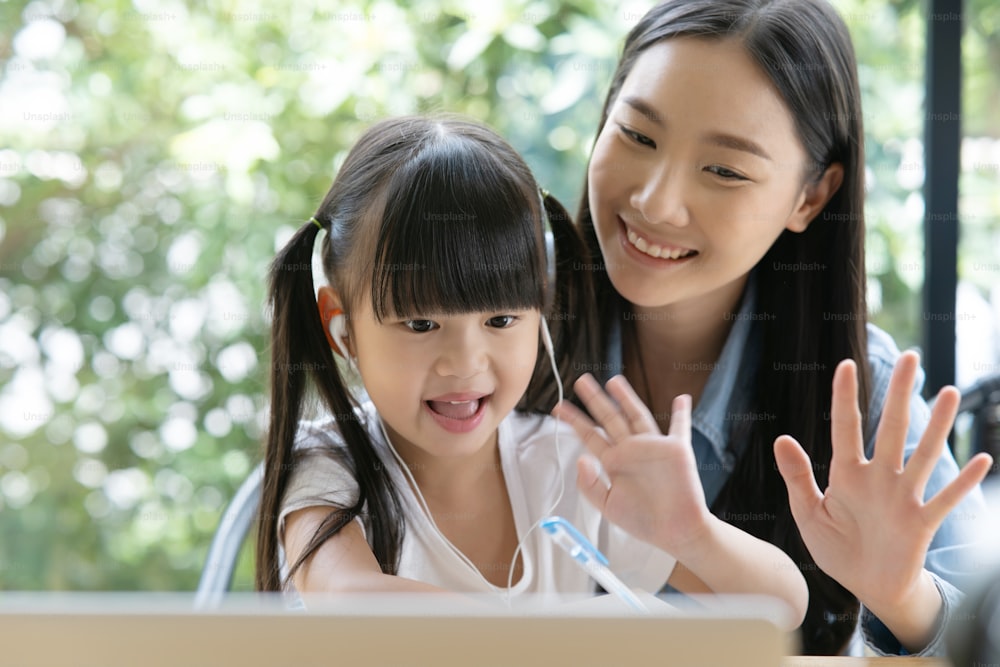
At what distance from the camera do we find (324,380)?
4.18ft

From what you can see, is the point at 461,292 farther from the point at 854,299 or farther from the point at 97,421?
the point at 97,421

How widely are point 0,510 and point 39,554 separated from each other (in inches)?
6.0

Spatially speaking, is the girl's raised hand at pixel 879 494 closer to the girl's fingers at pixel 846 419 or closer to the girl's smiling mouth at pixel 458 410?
the girl's fingers at pixel 846 419

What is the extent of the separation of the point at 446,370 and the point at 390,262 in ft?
0.47

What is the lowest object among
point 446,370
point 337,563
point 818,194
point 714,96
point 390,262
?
point 337,563

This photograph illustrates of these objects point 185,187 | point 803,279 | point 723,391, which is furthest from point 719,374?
point 185,187

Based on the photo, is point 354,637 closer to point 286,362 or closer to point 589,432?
point 589,432

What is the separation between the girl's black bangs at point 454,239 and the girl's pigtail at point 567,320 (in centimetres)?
18

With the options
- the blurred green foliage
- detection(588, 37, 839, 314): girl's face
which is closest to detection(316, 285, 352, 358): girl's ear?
detection(588, 37, 839, 314): girl's face

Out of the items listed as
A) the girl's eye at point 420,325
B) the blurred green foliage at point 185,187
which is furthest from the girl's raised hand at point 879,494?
the blurred green foliage at point 185,187

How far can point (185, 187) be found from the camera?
7.86ft

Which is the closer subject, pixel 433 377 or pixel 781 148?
pixel 433 377

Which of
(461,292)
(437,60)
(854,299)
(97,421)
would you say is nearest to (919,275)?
(854,299)

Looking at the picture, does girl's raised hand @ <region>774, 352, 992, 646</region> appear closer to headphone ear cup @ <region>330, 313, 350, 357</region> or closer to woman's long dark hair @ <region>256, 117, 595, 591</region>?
woman's long dark hair @ <region>256, 117, 595, 591</region>
